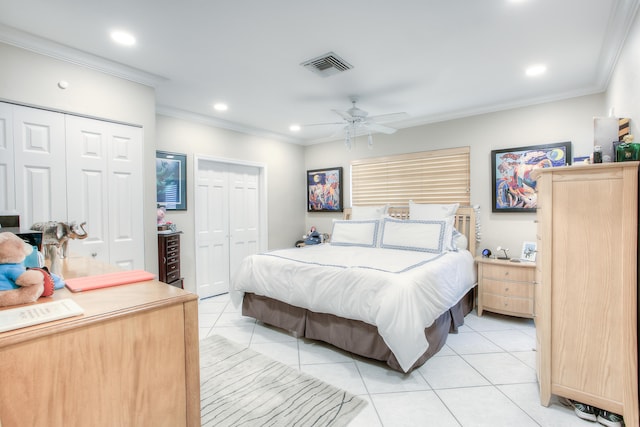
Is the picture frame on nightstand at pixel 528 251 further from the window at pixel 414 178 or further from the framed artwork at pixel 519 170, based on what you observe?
the window at pixel 414 178

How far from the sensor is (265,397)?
2.12 metres

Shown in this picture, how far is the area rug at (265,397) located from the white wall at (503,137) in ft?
9.49

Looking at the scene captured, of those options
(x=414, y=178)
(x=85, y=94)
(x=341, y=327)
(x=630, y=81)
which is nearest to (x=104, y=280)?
(x=341, y=327)

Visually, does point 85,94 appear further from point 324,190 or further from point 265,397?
point 324,190

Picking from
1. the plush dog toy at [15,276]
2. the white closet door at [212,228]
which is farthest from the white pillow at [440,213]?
the plush dog toy at [15,276]

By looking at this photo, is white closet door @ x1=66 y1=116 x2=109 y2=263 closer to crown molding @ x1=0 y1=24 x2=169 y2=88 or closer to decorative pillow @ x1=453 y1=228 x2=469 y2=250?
crown molding @ x1=0 y1=24 x2=169 y2=88

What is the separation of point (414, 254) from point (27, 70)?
3.76m

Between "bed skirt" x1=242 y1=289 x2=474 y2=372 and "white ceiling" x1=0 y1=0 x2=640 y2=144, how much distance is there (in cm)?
228

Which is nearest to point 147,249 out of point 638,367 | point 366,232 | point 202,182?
point 202,182

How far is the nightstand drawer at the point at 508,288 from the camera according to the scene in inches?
129

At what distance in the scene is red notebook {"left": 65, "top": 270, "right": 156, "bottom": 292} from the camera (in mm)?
1104

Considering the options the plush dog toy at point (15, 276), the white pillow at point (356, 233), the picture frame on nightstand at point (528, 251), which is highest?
the plush dog toy at point (15, 276)

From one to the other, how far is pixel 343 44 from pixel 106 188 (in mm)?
2423

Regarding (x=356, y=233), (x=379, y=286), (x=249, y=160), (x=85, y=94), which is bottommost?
(x=379, y=286)
